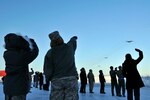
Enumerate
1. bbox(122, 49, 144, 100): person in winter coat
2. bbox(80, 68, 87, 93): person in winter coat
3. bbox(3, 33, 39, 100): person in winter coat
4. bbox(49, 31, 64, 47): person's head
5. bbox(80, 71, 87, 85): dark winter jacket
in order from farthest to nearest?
bbox(80, 71, 87, 85): dark winter jacket → bbox(80, 68, 87, 93): person in winter coat → bbox(122, 49, 144, 100): person in winter coat → bbox(49, 31, 64, 47): person's head → bbox(3, 33, 39, 100): person in winter coat

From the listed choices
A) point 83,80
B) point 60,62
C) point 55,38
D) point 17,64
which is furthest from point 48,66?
point 83,80

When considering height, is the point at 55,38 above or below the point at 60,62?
above

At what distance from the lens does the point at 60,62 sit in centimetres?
653

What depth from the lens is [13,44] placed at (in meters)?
6.04

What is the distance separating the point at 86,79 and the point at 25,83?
22.3 meters

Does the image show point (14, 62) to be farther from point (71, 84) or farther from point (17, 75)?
point (71, 84)

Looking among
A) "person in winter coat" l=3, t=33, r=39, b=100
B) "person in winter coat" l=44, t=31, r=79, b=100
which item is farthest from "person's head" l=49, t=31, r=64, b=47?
"person in winter coat" l=3, t=33, r=39, b=100

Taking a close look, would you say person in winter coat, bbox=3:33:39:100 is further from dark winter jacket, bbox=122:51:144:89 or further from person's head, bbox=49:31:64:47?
dark winter jacket, bbox=122:51:144:89

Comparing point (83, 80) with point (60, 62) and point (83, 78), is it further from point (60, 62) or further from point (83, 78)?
point (60, 62)

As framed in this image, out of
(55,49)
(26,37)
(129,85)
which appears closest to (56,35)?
(55,49)

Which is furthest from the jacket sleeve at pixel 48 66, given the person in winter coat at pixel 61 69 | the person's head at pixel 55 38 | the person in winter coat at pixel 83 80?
the person in winter coat at pixel 83 80

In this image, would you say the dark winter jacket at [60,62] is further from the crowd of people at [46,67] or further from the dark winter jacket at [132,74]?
the dark winter jacket at [132,74]

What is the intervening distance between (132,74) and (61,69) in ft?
15.9

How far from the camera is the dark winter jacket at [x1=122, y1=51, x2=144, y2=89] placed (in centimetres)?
1073
